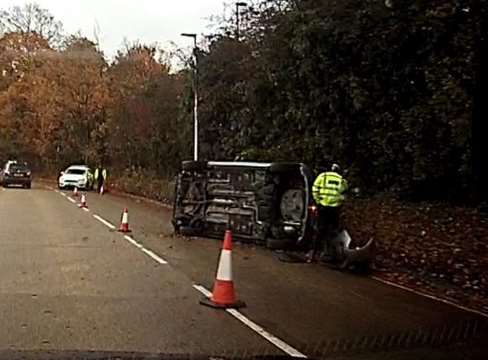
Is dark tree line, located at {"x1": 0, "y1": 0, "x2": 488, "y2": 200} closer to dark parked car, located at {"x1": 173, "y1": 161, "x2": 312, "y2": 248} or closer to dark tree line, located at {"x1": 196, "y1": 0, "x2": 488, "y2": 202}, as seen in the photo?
dark tree line, located at {"x1": 196, "y1": 0, "x2": 488, "y2": 202}

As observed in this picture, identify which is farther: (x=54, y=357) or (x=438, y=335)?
(x=438, y=335)

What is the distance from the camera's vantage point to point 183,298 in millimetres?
10898

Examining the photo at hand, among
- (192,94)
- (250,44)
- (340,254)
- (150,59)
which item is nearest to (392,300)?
(340,254)

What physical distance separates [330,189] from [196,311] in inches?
230

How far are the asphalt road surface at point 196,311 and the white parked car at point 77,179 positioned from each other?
3333cm

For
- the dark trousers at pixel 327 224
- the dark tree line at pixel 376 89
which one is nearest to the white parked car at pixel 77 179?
the dark tree line at pixel 376 89

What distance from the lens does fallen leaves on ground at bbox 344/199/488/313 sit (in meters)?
13.3

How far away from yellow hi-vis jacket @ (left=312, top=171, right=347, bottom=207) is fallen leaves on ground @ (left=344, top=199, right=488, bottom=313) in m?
1.37

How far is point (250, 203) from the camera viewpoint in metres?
18.1

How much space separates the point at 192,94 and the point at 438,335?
93.9ft

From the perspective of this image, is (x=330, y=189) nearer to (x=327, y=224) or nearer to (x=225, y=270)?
(x=327, y=224)

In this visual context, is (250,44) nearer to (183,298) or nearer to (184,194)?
(184,194)

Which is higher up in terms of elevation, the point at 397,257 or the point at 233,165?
the point at 233,165

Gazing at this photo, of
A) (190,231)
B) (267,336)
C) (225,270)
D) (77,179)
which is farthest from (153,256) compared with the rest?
(77,179)
